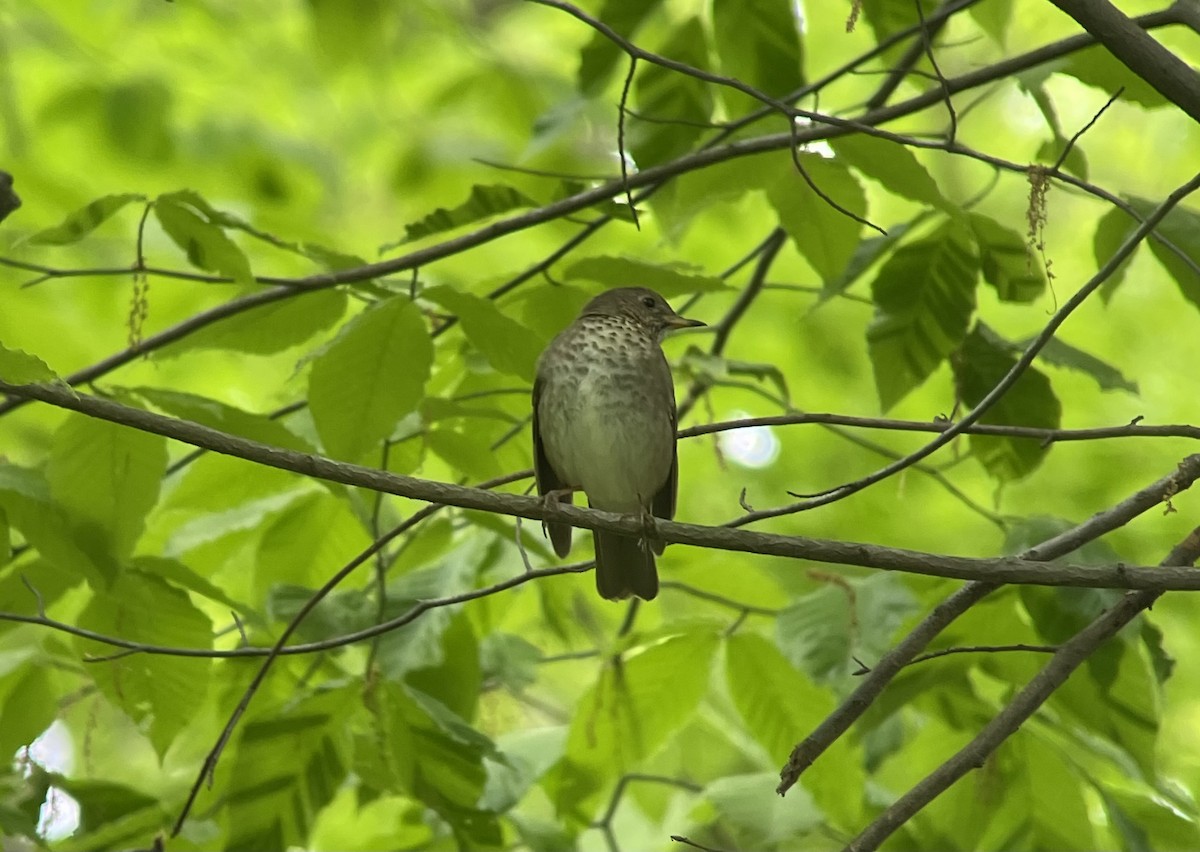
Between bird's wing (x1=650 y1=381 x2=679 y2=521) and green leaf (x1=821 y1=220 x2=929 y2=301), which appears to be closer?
green leaf (x1=821 y1=220 x2=929 y2=301)

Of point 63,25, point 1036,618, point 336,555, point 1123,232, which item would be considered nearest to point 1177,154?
point 1123,232

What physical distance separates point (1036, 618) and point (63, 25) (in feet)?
17.2

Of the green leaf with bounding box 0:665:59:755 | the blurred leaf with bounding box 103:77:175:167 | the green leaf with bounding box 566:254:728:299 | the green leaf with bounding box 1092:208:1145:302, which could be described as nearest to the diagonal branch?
the green leaf with bounding box 1092:208:1145:302

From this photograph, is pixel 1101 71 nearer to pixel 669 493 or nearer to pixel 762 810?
pixel 669 493

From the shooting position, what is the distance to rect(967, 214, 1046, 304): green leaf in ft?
11.3

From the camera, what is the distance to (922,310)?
3.42m

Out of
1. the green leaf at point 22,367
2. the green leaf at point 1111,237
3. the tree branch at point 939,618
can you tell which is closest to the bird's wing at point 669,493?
the green leaf at point 1111,237

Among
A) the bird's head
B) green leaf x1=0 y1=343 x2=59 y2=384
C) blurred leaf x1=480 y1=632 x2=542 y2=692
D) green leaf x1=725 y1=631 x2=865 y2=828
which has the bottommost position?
green leaf x1=725 y1=631 x2=865 y2=828

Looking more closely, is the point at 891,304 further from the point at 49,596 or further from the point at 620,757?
the point at 49,596

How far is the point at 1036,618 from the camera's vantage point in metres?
3.16

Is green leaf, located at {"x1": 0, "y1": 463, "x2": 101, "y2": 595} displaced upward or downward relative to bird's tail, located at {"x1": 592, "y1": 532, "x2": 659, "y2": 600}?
downward

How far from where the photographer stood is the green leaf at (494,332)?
A: 309 centimetres

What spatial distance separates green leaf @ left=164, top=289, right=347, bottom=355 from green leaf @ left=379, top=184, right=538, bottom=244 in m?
0.27

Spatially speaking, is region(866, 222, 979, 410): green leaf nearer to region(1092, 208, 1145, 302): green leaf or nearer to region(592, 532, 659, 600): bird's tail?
region(1092, 208, 1145, 302): green leaf
